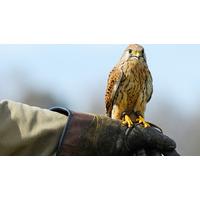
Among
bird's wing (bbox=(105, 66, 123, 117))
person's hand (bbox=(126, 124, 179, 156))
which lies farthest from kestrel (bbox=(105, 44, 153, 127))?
person's hand (bbox=(126, 124, 179, 156))

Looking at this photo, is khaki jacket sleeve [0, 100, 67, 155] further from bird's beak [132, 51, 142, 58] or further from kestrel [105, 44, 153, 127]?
bird's beak [132, 51, 142, 58]

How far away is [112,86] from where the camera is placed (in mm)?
2719

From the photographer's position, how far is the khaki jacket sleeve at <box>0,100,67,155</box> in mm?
1600

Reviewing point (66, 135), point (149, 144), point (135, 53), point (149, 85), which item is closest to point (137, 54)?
point (135, 53)

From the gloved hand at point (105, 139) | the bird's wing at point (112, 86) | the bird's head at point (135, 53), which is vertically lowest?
the bird's wing at point (112, 86)

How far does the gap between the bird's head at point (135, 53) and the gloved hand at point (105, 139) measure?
1.04m

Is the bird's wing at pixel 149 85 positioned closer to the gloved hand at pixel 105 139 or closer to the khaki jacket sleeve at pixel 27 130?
the gloved hand at pixel 105 139

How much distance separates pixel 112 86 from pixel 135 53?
8.6 inches

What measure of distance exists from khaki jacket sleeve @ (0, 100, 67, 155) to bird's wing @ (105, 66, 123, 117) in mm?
1047

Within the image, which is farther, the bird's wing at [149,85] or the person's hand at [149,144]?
the bird's wing at [149,85]

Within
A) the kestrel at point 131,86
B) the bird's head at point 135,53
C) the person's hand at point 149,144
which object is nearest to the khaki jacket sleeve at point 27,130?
the person's hand at point 149,144

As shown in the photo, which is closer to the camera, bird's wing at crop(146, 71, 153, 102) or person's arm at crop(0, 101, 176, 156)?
person's arm at crop(0, 101, 176, 156)

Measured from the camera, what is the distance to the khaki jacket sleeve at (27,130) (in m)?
1.60
